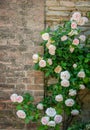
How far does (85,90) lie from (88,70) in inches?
15.0

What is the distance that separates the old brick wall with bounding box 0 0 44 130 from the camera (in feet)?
17.1

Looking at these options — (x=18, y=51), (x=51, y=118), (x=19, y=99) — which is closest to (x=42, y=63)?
(x=18, y=51)

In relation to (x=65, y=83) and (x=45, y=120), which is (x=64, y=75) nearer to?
(x=65, y=83)

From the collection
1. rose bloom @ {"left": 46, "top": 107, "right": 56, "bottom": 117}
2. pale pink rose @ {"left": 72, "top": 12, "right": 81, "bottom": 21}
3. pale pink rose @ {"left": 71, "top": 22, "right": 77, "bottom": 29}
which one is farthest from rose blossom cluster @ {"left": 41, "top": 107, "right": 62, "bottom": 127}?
pale pink rose @ {"left": 72, "top": 12, "right": 81, "bottom": 21}

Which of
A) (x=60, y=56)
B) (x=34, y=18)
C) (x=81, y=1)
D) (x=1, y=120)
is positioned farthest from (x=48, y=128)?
(x=81, y=1)

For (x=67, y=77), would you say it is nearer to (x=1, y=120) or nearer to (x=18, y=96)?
(x=18, y=96)

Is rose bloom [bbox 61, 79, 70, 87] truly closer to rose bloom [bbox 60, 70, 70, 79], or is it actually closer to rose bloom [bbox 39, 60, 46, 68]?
rose bloom [bbox 60, 70, 70, 79]

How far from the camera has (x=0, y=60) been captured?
522 centimetres

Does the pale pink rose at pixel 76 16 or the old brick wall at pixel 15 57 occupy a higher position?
the pale pink rose at pixel 76 16

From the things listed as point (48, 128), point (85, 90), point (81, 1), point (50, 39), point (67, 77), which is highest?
point (81, 1)

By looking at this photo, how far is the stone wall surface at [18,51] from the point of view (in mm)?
5219

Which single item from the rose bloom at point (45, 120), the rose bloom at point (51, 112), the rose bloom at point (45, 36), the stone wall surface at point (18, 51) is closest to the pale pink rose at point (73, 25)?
the rose bloom at point (45, 36)

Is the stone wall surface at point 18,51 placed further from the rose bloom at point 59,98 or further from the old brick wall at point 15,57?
the rose bloom at point 59,98

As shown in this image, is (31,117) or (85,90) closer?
(31,117)
